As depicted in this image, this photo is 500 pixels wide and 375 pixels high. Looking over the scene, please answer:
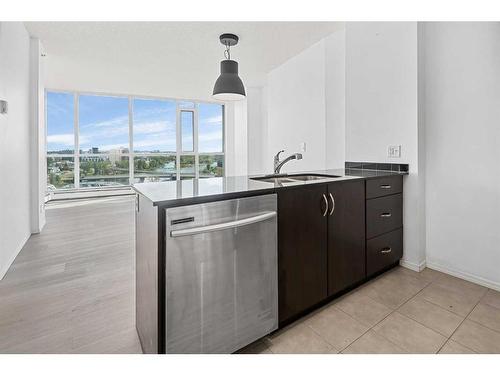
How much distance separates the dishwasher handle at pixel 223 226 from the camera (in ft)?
3.55

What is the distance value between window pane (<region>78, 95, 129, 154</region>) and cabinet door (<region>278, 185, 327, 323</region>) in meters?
6.41

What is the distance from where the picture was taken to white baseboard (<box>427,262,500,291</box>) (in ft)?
6.68

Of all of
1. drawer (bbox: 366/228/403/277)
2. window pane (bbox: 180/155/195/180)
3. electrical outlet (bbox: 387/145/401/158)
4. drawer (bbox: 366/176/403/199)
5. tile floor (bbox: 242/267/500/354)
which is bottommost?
tile floor (bbox: 242/267/500/354)

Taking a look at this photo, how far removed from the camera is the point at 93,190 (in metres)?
6.58

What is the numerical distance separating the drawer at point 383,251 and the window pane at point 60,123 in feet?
21.9

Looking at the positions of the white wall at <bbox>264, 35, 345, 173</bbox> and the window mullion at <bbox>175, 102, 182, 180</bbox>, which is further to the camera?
the window mullion at <bbox>175, 102, 182, 180</bbox>

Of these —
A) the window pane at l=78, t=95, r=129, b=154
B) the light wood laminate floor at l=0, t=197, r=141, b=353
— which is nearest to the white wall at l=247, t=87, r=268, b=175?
the light wood laminate floor at l=0, t=197, r=141, b=353

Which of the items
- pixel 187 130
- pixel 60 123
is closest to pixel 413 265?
pixel 187 130

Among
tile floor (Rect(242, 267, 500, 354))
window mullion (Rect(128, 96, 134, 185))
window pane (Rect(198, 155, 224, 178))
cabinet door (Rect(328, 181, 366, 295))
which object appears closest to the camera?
tile floor (Rect(242, 267, 500, 354))

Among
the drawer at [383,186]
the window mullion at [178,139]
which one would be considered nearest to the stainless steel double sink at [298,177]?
the drawer at [383,186]

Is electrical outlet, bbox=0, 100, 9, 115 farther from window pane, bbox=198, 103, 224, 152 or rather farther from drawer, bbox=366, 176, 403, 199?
window pane, bbox=198, 103, 224, 152
